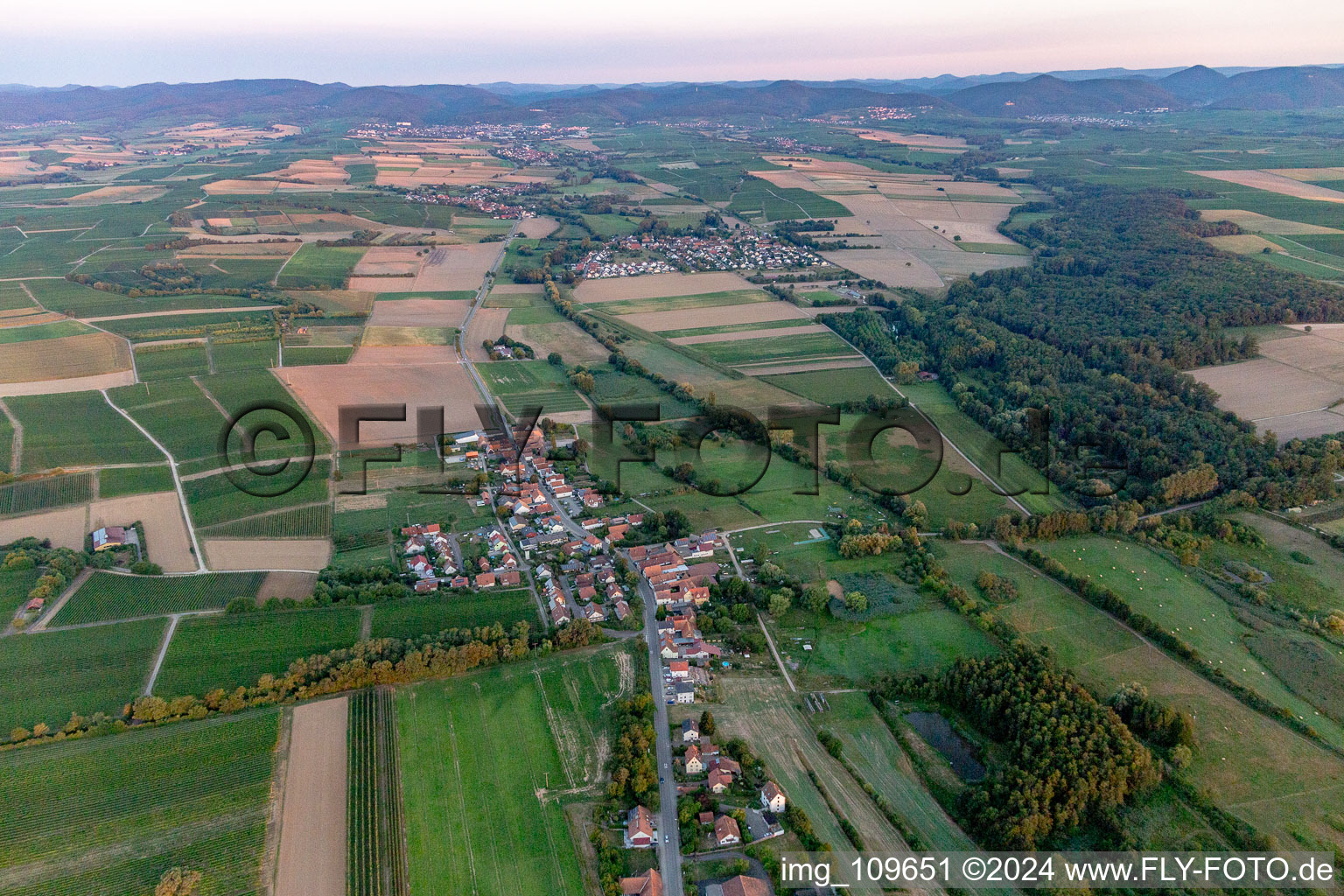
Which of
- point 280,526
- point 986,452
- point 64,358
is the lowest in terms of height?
point 280,526

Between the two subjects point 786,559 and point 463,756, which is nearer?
point 463,756

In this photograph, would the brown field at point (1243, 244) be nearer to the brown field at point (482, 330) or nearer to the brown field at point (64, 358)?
the brown field at point (482, 330)

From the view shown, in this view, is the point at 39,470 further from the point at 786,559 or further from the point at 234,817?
the point at 786,559

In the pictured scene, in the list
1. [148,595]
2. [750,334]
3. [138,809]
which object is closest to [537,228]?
[750,334]

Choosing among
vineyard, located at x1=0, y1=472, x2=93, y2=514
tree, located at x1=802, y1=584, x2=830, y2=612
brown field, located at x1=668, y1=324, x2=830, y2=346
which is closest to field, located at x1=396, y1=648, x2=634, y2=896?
tree, located at x1=802, y1=584, x2=830, y2=612

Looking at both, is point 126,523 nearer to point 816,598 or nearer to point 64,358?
point 64,358

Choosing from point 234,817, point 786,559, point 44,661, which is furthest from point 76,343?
point 786,559
